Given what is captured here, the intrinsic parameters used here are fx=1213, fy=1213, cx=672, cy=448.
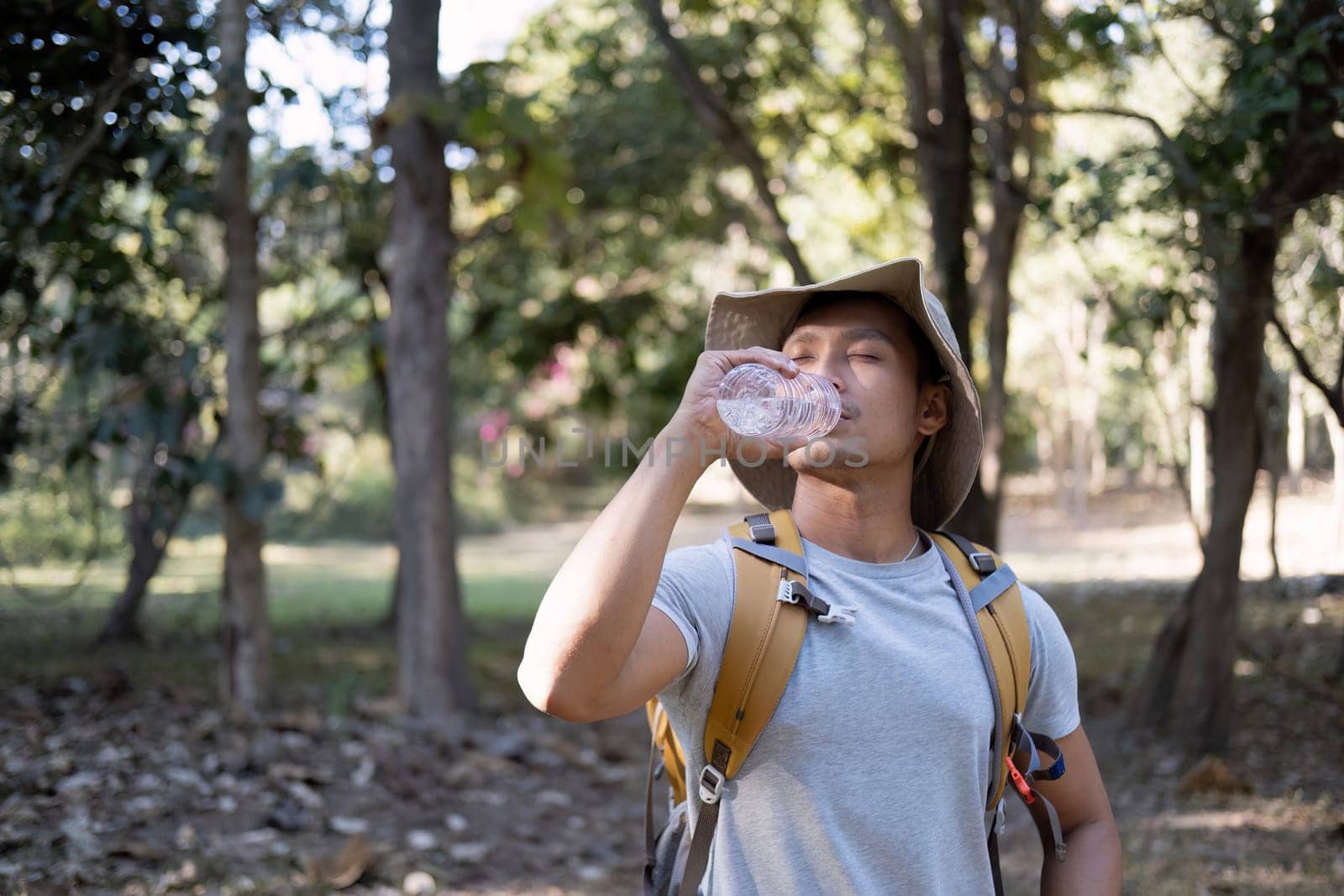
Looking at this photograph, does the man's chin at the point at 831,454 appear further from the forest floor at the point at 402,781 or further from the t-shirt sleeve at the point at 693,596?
the forest floor at the point at 402,781

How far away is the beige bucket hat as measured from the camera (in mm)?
1933

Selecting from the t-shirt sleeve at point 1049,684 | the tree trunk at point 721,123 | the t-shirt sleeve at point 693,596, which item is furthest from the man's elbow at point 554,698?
the tree trunk at point 721,123

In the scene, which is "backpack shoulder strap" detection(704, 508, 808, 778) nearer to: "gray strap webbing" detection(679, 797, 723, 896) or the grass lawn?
"gray strap webbing" detection(679, 797, 723, 896)

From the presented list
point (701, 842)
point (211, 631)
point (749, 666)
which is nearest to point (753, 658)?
point (749, 666)

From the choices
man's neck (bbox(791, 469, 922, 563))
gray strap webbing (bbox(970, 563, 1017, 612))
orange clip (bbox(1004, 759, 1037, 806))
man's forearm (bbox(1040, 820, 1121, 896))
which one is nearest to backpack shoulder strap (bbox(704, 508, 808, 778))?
man's neck (bbox(791, 469, 922, 563))

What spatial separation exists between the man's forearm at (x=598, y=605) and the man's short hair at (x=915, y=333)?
0.60 m

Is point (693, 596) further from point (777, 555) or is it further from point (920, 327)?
point (920, 327)

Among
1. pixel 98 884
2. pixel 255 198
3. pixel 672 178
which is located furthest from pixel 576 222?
pixel 98 884

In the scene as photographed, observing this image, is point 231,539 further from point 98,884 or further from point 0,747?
point 98,884

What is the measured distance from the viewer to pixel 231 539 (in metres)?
5.88

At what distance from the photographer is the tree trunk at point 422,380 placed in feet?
21.1

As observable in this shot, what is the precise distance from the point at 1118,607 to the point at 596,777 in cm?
669

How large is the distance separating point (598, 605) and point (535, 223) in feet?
17.3

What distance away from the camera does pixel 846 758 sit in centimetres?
174
